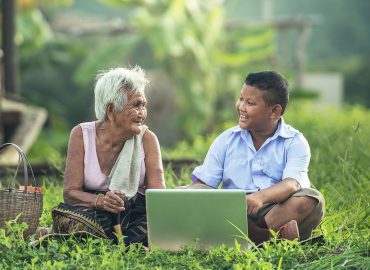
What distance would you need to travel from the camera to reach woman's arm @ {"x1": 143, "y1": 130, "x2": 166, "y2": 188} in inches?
225

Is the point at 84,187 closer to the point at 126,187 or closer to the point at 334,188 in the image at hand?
the point at 126,187

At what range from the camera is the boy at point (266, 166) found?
546 centimetres

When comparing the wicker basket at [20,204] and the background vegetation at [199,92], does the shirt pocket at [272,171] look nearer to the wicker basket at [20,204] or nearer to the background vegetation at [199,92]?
the background vegetation at [199,92]

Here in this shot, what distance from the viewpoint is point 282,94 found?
5.71 metres

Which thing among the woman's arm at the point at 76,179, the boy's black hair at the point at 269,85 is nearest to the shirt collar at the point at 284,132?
the boy's black hair at the point at 269,85

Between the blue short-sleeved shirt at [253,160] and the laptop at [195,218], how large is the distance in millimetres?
Answer: 595

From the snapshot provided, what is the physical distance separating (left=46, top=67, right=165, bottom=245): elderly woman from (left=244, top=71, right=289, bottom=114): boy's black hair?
24.8 inches

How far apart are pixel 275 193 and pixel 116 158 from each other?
3.19 feet

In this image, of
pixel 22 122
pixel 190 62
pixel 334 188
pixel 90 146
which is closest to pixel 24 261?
pixel 90 146

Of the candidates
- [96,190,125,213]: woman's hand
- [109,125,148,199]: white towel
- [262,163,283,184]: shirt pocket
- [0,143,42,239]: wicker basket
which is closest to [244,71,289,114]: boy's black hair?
[262,163,283,184]: shirt pocket

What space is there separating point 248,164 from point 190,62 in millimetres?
16121

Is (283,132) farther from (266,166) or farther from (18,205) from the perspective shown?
(18,205)

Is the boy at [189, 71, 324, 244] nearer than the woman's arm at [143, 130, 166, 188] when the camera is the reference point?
Yes

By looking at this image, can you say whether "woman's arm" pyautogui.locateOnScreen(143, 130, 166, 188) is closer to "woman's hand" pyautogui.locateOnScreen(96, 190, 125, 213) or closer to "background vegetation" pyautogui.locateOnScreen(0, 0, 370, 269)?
"woman's hand" pyautogui.locateOnScreen(96, 190, 125, 213)
